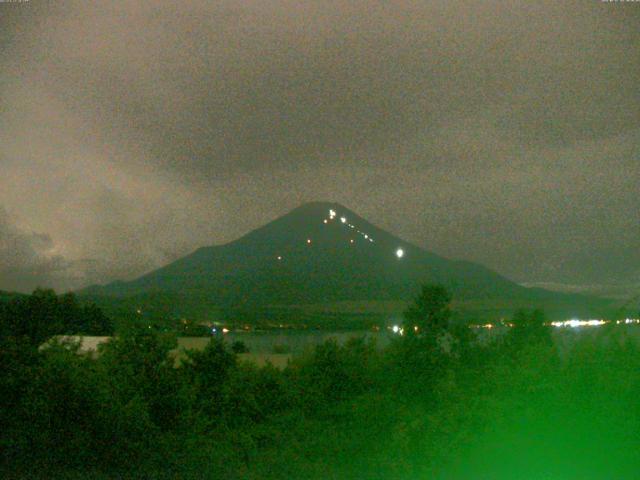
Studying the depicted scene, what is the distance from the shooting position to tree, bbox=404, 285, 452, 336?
13250 millimetres

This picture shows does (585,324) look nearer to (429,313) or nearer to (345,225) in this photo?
(429,313)

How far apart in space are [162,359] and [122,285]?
1194 inches

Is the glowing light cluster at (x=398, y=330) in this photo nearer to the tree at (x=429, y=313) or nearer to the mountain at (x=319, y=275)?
the tree at (x=429, y=313)

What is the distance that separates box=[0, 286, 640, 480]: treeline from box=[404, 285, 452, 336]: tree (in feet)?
0.08

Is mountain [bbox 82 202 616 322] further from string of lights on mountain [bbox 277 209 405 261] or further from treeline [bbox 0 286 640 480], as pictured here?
treeline [bbox 0 286 640 480]

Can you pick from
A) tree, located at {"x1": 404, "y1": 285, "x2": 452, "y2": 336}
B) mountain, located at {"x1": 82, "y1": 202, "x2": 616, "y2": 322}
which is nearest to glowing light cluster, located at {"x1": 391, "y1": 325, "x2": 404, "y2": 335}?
tree, located at {"x1": 404, "y1": 285, "x2": 452, "y2": 336}

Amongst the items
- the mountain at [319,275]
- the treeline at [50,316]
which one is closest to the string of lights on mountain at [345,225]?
the mountain at [319,275]

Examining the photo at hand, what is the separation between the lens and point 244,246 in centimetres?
3603

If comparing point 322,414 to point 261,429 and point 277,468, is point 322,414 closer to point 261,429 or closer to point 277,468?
point 261,429

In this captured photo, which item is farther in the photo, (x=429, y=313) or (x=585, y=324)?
(x=429, y=313)

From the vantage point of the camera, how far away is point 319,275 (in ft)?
101

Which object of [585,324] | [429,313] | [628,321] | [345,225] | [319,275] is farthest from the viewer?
[319,275]

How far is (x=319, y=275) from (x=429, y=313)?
58.2 ft

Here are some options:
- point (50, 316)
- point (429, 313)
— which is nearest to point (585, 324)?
point (429, 313)
